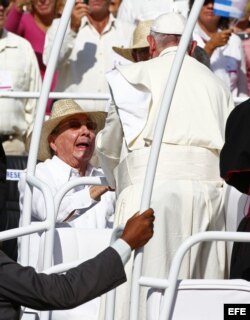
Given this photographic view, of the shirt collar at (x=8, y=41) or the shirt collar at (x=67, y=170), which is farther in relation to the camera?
the shirt collar at (x=8, y=41)

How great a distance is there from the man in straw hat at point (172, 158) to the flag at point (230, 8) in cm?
193

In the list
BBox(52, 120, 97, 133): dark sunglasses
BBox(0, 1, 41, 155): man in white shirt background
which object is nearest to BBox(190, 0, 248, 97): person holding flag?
BBox(0, 1, 41, 155): man in white shirt background

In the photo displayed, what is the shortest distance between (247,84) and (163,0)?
90 centimetres

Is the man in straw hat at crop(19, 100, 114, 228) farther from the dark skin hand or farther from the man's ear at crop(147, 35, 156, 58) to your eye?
the dark skin hand

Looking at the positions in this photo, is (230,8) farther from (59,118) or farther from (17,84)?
(17,84)

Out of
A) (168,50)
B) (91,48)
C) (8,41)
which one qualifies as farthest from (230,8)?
(8,41)

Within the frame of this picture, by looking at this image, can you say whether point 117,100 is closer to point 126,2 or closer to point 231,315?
point 231,315

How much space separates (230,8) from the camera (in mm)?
8977

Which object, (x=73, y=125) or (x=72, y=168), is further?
(x=73, y=125)

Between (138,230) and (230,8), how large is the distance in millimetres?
3734

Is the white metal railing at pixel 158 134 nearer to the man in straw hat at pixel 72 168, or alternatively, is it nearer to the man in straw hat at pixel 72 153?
the man in straw hat at pixel 72 168

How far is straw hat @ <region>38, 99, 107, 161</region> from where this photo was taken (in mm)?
8438

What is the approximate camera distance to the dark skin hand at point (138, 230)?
552 cm

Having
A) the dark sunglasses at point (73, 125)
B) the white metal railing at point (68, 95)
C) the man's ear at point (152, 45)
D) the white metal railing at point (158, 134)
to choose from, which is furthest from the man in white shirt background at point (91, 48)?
the white metal railing at point (158, 134)
